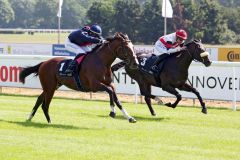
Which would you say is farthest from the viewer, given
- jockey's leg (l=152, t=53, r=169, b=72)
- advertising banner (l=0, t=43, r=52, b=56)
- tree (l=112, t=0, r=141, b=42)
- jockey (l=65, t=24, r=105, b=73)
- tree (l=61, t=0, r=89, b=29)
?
tree (l=61, t=0, r=89, b=29)

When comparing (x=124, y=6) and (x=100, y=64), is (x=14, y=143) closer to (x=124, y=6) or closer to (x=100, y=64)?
(x=100, y=64)

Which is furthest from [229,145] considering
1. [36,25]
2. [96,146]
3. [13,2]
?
[13,2]

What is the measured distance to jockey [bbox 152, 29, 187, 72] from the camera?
48.9 ft

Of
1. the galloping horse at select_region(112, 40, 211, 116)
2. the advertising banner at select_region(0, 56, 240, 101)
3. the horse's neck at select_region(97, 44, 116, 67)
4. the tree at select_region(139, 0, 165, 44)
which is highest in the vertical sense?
the horse's neck at select_region(97, 44, 116, 67)

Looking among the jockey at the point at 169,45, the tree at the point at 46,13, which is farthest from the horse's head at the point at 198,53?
the tree at the point at 46,13

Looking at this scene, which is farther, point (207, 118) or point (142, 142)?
point (207, 118)

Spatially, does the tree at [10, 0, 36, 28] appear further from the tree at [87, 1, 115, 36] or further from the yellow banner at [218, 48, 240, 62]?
the yellow banner at [218, 48, 240, 62]

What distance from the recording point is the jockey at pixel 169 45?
48.9ft

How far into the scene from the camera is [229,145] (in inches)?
401

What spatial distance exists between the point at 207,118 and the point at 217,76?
11.0 ft

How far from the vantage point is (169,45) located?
1509 centimetres

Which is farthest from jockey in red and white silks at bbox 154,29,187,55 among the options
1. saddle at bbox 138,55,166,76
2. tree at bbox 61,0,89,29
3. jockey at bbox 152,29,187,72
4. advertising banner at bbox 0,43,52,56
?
tree at bbox 61,0,89,29

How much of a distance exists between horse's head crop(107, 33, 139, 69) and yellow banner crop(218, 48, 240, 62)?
19.6 m

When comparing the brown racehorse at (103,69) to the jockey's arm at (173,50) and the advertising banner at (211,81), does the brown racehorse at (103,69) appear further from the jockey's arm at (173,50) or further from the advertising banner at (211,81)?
the advertising banner at (211,81)
